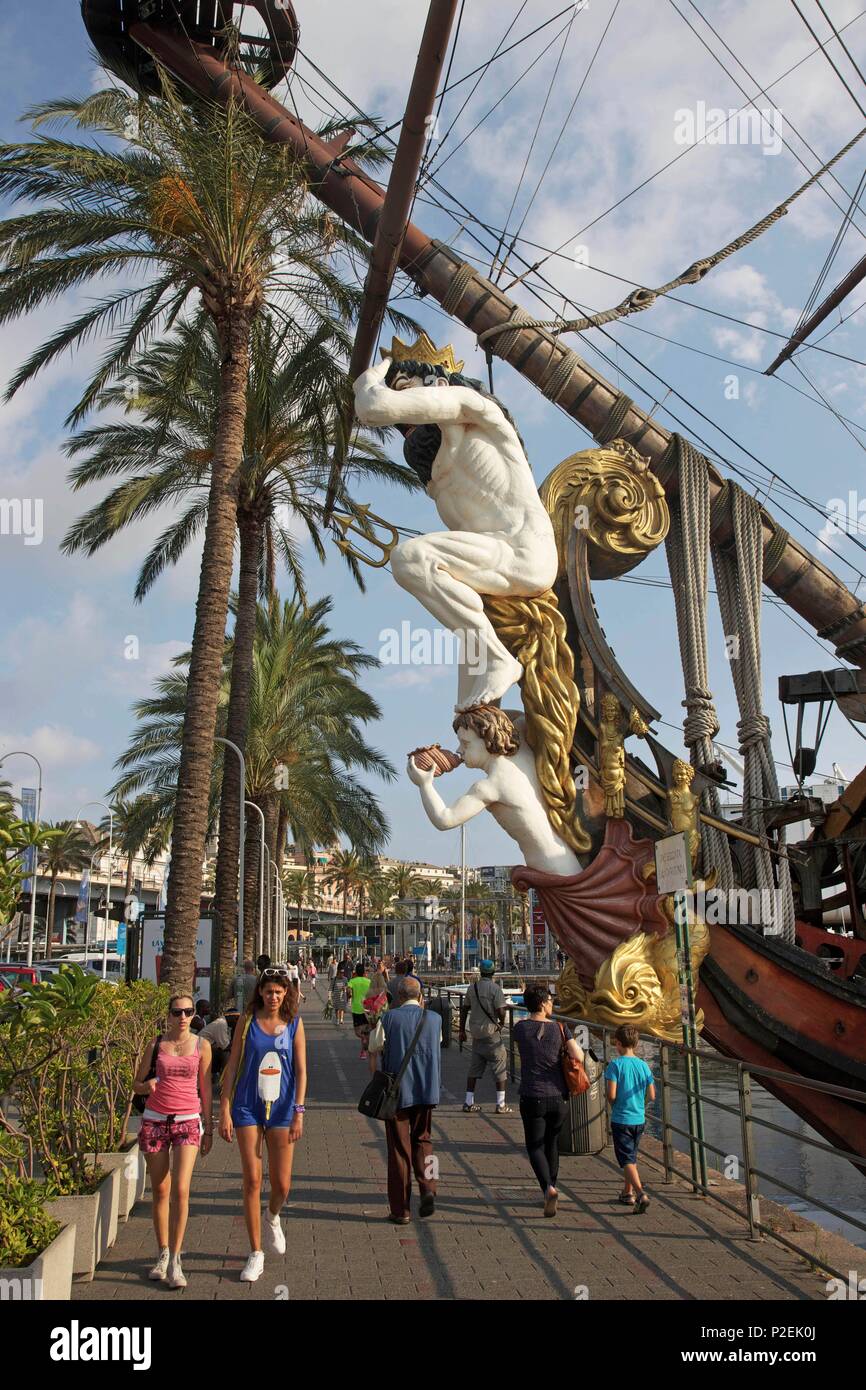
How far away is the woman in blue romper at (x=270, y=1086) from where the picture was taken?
5.64m

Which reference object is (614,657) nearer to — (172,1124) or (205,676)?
(205,676)

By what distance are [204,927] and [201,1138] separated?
13436 millimetres

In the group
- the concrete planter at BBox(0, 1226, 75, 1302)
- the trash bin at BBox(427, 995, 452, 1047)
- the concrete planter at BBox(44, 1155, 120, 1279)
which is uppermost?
the concrete planter at BBox(0, 1226, 75, 1302)

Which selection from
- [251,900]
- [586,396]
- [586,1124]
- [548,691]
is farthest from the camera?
[251,900]

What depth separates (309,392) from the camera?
1741cm

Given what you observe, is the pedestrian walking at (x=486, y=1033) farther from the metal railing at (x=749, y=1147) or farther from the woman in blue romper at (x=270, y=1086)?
the woman in blue romper at (x=270, y=1086)

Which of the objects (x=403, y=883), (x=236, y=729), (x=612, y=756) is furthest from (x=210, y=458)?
(x=403, y=883)

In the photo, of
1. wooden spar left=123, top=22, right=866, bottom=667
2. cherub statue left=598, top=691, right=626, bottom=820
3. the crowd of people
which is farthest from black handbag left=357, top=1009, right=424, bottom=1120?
wooden spar left=123, top=22, right=866, bottom=667

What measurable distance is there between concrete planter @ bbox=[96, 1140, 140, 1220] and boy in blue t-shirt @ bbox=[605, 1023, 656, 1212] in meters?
2.84

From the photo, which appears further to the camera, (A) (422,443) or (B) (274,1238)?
(A) (422,443)

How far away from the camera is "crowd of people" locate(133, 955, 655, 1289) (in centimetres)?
551

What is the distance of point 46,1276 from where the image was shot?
415 cm

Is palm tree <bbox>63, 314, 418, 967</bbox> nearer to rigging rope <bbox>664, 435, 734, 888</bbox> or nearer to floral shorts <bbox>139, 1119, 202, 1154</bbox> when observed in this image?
rigging rope <bbox>664, 435, 734, 888</bbox>

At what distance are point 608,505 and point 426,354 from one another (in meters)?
2.34
